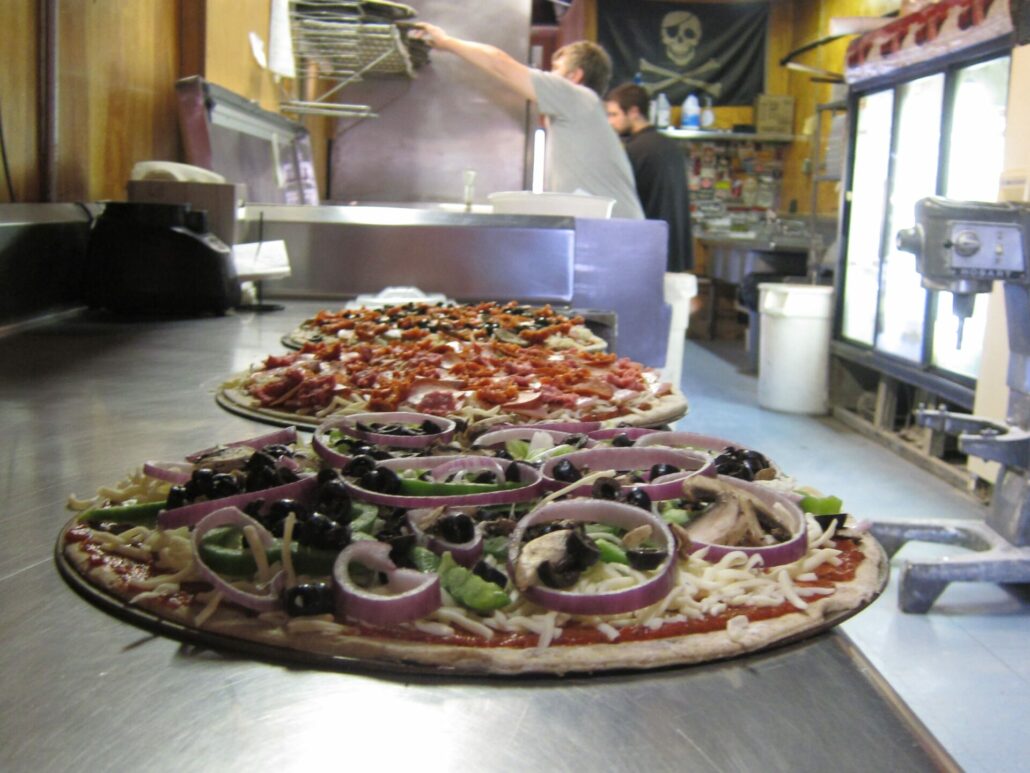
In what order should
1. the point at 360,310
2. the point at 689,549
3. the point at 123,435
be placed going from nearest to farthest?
the point at 689,549, the point at 123,435, the point at 360,310

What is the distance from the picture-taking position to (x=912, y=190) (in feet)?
19.5

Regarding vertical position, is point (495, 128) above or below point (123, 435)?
above

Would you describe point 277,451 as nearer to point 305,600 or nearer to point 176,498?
point 176,498

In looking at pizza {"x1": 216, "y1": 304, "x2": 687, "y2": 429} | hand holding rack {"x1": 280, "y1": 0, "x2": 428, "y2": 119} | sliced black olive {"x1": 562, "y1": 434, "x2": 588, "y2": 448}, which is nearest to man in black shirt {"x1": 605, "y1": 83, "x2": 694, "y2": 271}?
hand holding rack {"x1": 280, "y1": 0, "x2": 428, "y2": 119}

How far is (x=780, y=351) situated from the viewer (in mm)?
6816

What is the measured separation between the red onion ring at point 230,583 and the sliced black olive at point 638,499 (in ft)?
1.17

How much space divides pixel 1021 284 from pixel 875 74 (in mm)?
3417

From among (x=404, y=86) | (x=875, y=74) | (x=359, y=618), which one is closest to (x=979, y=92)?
(x=875, y=74)

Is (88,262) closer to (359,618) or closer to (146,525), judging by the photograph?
(146,525)

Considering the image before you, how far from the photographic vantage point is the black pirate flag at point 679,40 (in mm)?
11195

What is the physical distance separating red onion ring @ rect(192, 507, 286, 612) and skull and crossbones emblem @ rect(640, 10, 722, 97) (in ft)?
35.9

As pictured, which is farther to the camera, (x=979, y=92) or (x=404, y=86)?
(x=404, y=86)

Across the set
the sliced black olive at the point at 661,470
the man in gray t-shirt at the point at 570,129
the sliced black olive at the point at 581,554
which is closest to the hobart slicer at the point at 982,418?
the man in gray t-shirt at the point at 570,129

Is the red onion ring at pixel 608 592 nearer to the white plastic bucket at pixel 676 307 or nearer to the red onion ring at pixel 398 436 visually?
the red onion ring at pixel 398 436
